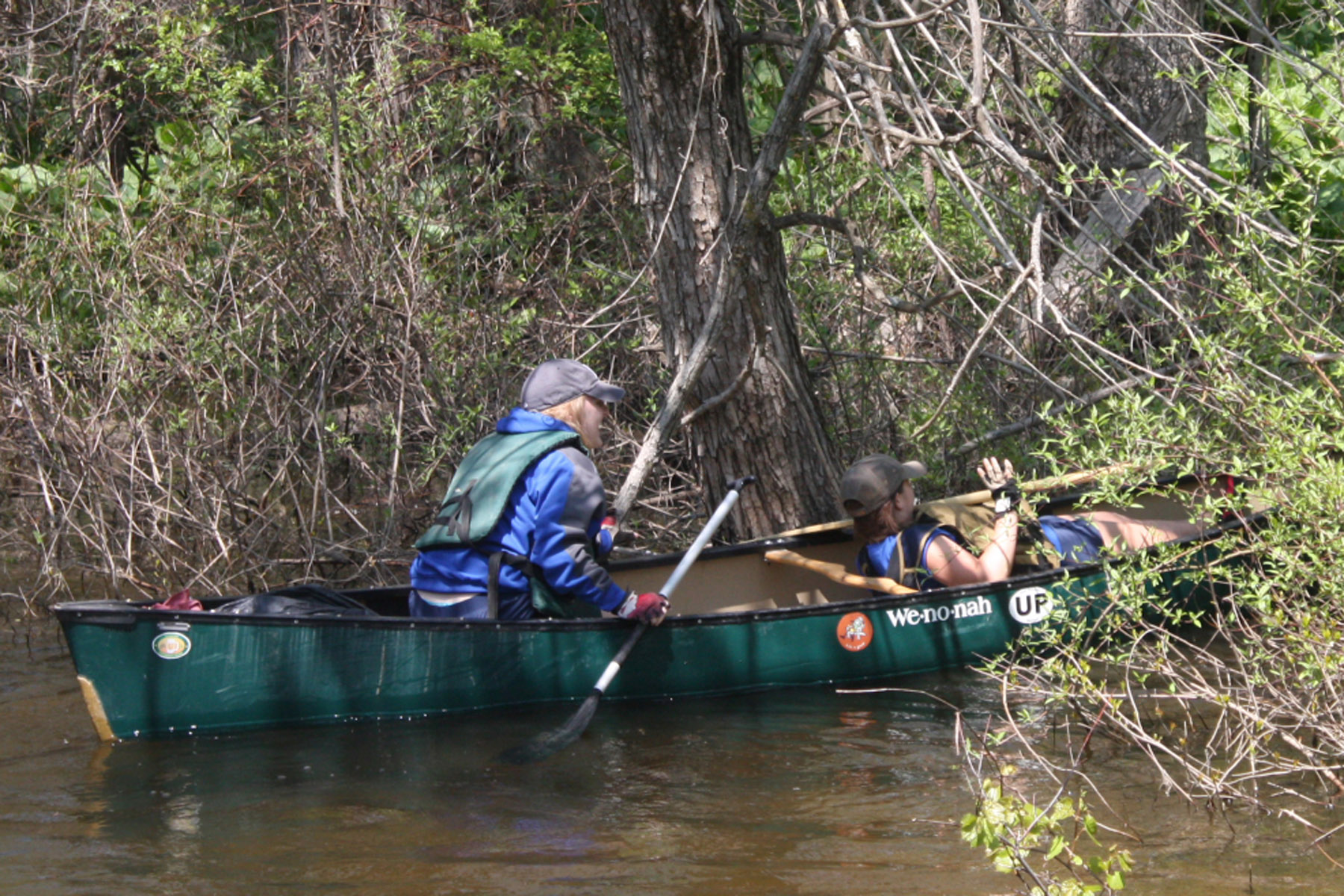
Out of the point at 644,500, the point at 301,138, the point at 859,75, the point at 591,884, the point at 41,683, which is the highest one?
the point at 301,138

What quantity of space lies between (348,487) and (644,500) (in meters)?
1.71

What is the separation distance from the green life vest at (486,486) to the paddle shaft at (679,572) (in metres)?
0.75

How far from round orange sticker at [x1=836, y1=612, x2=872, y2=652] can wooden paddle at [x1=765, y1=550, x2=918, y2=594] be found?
0.65ft

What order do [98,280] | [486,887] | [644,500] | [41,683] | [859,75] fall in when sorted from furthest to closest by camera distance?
[644,500]
[98,280]
[41,683]
[859,75]
[486,887]

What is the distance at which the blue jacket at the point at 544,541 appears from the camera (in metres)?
5.70

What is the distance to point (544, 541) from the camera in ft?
18.8

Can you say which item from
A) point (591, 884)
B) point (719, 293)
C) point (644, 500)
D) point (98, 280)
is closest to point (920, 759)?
point (591, 884)

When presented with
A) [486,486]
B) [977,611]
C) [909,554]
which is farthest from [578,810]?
[977,611]

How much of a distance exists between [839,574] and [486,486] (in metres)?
1.80

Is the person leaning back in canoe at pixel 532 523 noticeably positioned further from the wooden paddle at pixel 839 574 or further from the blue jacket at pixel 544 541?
the wooden paddle at pixel 839 574

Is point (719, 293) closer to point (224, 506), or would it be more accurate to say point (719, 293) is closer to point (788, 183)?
point (788, 183)

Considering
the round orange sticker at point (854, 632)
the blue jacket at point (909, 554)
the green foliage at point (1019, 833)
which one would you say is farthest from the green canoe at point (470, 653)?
the green foliage at point (1019, 833)

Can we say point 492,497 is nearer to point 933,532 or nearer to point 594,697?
point 594,697

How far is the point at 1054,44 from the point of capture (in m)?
5.18
